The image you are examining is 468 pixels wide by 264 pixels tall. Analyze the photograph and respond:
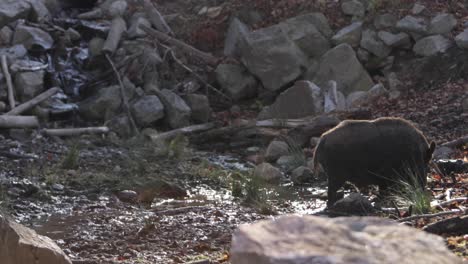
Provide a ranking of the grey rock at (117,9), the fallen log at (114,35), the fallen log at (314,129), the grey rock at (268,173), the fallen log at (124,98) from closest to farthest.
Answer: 1. the grey rock at (268,173)
2. the fallen log at (314,129)
3. the fallen log at (124,98)
4. the fallen log at (114,35)
5. the grey rock at (117,9)

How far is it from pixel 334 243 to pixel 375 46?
12.3 m

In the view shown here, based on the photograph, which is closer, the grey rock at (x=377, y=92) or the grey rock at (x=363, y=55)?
the grey rock at (x=377, y=92)

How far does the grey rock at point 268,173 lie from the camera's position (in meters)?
9.96

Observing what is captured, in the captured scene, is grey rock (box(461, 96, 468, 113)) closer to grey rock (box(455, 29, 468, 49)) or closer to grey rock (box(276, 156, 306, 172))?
grey rock (box(455, 29, 468, 49))

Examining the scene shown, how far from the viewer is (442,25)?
14.4m

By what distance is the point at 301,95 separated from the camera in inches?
516

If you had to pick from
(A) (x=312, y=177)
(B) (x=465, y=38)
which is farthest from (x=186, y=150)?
(B) (x=465, y=38)

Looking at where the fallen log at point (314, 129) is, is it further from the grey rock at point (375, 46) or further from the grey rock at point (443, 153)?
the grey rock at point (375, 46)

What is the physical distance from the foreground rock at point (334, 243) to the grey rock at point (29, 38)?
12240 millimetres

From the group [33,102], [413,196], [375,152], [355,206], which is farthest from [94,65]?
[413,196]

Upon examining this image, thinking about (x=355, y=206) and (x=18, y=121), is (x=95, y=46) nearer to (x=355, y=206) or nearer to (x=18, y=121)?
(x=18, y=121)

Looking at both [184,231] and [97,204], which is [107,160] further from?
[184,231]

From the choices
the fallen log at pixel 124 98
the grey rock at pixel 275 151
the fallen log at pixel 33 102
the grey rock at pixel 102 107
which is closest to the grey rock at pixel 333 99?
the grey rock at pixel 275 151

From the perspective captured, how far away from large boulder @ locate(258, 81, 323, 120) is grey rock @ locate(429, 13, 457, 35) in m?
2.76
